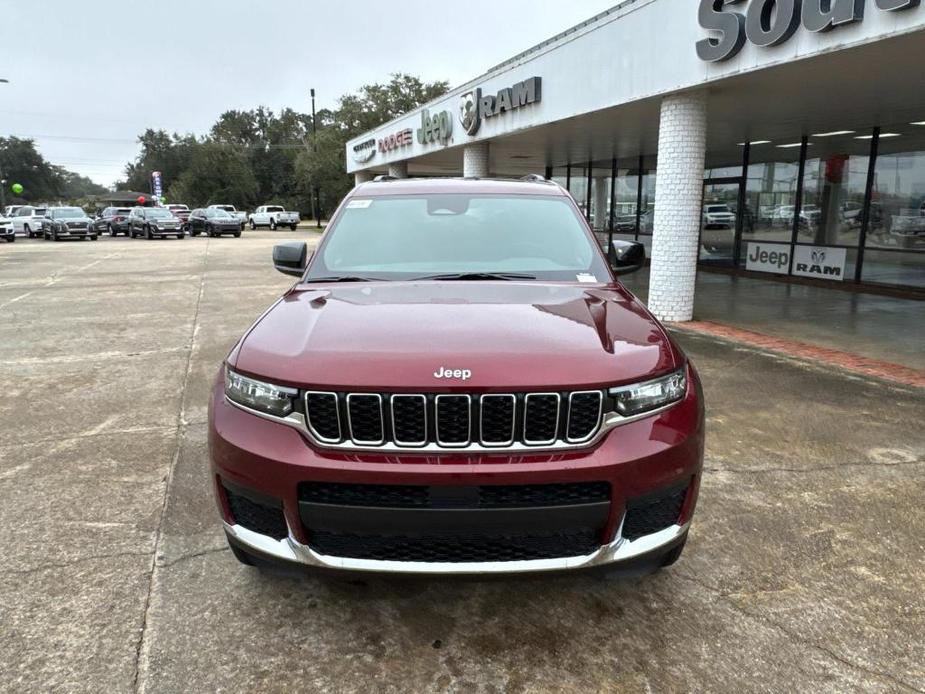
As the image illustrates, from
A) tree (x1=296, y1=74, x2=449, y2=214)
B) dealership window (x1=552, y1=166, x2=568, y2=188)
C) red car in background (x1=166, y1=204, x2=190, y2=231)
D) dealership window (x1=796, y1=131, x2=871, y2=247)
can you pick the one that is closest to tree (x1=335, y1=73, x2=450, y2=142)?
tree (x1=296, y1=74, x2=449, y2=214)

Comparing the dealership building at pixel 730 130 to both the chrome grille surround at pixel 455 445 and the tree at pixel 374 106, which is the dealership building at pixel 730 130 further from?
the tree at pixel 374 106

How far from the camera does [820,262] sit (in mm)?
14516

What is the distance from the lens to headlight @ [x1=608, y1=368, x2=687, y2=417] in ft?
7.55

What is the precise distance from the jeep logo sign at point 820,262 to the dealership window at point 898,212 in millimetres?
505

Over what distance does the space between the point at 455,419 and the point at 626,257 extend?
7.47 feet

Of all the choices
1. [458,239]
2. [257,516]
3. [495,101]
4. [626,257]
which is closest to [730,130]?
[495,101]

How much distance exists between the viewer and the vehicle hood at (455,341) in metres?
2.23

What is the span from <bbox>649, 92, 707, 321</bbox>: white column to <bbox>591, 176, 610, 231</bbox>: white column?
40.2ft

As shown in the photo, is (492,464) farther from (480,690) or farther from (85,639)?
(85,639)

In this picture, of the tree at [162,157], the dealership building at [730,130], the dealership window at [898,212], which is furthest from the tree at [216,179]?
the dealership window at [898,212]

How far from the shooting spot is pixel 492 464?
2.17 metres

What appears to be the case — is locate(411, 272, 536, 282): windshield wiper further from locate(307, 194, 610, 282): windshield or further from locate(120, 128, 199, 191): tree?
locate(120, 128, 199, 191): tree

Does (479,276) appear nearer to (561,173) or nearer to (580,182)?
(580,182)

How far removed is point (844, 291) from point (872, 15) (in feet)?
27.1
